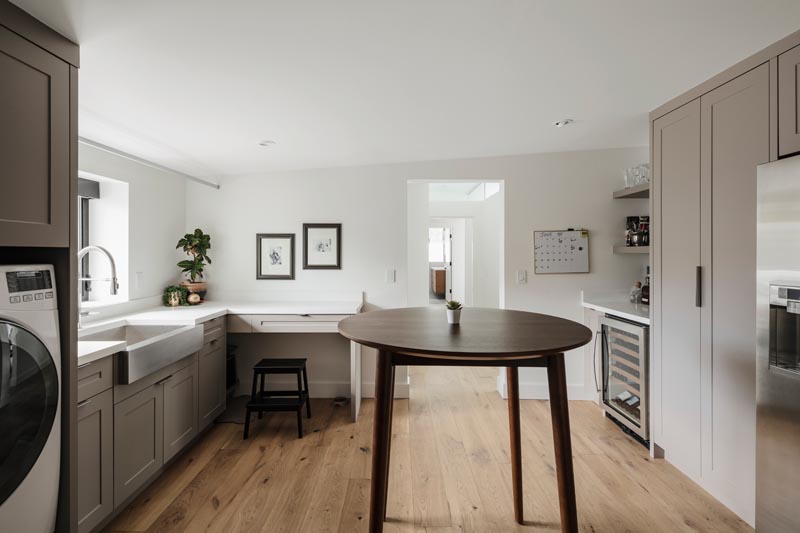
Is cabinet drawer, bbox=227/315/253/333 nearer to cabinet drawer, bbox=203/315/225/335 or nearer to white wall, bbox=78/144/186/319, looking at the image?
cabinet drawer, bbox=203/315/225/335

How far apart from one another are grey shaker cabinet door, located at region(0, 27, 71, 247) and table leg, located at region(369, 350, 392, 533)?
4.40 feet

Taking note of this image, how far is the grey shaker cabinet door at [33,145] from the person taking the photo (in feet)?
4.09

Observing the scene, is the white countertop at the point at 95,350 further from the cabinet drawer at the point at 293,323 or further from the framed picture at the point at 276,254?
the framed picture at the point at 276,254

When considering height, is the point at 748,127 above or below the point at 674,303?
above

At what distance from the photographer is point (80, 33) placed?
141 centimetres

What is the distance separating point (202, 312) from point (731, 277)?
3.34 meters

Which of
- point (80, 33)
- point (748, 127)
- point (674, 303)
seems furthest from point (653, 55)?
point (80, 33)

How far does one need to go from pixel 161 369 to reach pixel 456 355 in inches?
74.1

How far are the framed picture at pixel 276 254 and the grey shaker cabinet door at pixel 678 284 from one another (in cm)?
295

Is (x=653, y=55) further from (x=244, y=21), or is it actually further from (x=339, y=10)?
(x=244, y=21)

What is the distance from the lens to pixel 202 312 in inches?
112

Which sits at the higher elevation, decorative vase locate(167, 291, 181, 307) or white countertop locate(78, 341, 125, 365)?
decorative vase locate(167, 291, 181, 307)

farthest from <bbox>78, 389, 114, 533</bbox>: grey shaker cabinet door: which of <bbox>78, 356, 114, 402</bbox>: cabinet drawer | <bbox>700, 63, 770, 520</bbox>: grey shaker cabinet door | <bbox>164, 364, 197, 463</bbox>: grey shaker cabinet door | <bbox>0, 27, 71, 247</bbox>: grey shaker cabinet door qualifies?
<bbox>700, 63, 770, 520</bbox>: grey shaker cabinet door

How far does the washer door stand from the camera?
4.00 ft
